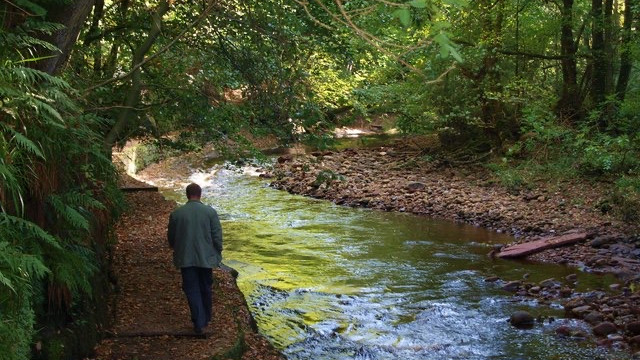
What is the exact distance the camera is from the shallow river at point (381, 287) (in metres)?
8.89

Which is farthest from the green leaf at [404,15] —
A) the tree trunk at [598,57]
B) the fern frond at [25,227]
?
the tree trunk at [598,57]

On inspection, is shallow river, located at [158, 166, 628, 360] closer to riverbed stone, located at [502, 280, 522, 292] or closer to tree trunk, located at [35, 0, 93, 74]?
riverbed stone, located at [502, 280, 522, 292]

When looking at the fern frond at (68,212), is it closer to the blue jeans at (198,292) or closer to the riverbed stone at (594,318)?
the blue jeans at (198,292)

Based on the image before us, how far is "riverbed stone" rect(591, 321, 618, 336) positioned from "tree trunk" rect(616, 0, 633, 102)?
11.1m

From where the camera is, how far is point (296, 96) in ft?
29.7

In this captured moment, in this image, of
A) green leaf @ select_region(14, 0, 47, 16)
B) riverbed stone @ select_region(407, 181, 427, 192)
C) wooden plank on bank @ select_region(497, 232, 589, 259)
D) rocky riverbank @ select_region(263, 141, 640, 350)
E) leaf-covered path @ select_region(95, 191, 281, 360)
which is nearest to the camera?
green leaf @ select_region(14, 0, 47, 16)

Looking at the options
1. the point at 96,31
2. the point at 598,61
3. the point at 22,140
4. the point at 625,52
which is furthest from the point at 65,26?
the point at 598,61

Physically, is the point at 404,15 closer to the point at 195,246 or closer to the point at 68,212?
the point at 68,212

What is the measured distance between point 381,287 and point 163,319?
16.0 feet

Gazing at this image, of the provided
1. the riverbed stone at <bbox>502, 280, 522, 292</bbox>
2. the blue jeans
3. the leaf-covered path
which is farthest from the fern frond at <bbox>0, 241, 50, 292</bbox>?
the riverbed stone at <bbox>502, 280, 522, 292</bbox>

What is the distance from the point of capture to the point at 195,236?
23.8 ft

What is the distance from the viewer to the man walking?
7.23 metres

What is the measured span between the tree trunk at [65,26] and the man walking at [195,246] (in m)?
2.24

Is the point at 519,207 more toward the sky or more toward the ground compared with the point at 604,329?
more toward the sky
